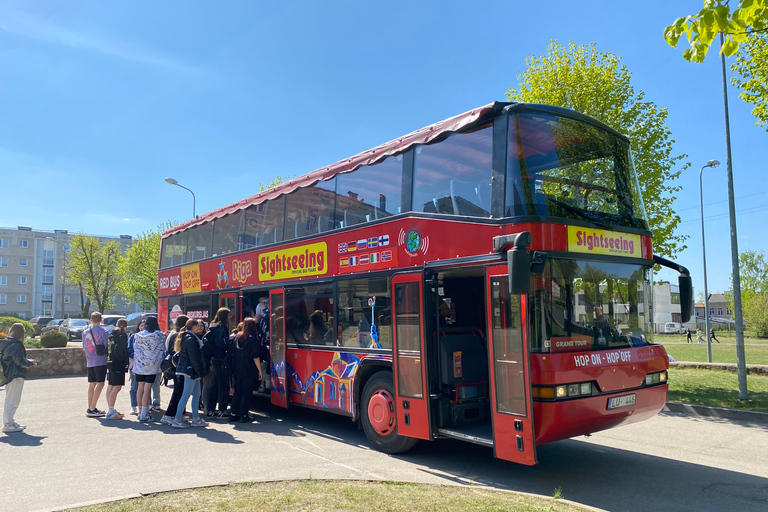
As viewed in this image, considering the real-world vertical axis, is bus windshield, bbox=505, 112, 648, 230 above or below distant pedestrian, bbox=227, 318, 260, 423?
above

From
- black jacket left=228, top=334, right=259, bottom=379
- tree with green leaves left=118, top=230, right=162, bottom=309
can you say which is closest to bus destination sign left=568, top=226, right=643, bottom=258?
black jacket left=228, top=334, right=259, bottom=379

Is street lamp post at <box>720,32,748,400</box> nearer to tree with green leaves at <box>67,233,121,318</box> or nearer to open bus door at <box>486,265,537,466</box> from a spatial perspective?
open bus door at <box>486,265,537,466</box>

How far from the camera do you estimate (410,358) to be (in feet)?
23.6

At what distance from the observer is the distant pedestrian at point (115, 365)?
10.2 m

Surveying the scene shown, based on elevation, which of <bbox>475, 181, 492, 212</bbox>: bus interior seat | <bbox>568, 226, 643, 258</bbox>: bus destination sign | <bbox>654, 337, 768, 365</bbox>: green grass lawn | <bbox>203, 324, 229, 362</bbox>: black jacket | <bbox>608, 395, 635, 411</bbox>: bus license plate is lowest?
<bbox>654, 337, 768, 365</bbox>: green grass lawn

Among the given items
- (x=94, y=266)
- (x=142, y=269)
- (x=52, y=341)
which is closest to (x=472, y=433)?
(x=52, y=341)

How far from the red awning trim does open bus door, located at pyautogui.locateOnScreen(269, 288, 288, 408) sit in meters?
2.08

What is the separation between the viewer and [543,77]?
598 inches

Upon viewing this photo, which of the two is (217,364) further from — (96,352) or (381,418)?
(381,418)

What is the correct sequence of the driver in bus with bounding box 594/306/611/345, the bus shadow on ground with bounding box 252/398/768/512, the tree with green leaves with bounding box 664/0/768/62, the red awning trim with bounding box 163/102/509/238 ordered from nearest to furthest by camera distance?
the tree with green leaves with bounding box 664/0/768/62 < the bus shadow on ground with bounding box 252/398/768/512 < the driver in bus with bounding box 594/306/611/345 < the red awning trim with bounding box 163/102/509/238

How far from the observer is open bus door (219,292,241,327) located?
1191 centimetres

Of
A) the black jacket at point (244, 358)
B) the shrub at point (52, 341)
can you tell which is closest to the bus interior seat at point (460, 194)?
the black jacket at point (244, 358)

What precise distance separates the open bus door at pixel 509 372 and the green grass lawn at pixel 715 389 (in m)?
7.91

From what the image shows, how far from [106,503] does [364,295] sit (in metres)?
4.26
